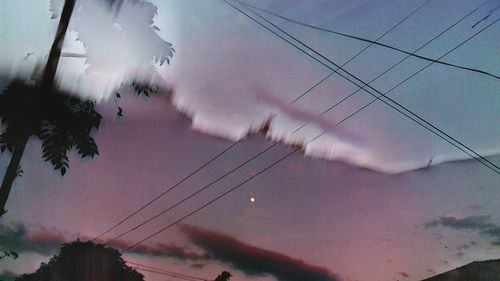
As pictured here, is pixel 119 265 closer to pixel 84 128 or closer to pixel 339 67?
pixel 84 128

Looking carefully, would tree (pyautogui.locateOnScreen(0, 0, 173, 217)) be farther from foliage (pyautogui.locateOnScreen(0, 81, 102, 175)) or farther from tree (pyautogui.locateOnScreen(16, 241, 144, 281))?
tree (pyautogui.locateOnScreen(16, 241, 144, 281))

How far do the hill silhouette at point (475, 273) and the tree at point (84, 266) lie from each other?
23.9m

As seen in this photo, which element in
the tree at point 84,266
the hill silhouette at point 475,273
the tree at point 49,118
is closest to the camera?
the tree at point 49,118

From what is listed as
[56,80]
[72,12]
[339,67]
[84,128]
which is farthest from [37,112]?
[339,67]

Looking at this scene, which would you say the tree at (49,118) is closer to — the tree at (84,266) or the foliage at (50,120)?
the foliage at (50,120)

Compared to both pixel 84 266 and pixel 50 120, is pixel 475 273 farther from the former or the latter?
pixel 84 266

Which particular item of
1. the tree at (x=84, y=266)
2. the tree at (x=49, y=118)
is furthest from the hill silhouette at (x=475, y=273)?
the tree at (x=84, y=266)

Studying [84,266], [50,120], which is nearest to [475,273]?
[50,120]

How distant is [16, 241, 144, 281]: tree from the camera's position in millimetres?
32844

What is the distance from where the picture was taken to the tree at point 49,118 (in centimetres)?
866

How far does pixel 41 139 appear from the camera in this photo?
10617mm

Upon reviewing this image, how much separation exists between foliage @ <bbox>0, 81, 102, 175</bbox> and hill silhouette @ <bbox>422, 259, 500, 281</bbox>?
2268 centimetres

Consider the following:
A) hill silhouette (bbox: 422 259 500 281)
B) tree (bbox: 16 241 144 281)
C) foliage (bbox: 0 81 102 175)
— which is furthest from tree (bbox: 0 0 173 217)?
tree (bbox: 16 241 144 281)

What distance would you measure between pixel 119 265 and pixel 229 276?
37.1ft
